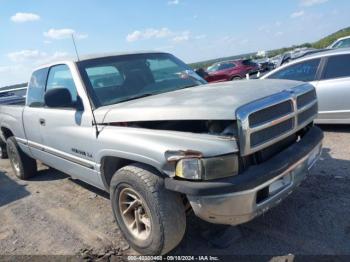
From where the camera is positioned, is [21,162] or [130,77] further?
[21,162]

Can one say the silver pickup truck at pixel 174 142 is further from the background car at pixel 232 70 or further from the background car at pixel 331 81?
the background car at pixel 232 70

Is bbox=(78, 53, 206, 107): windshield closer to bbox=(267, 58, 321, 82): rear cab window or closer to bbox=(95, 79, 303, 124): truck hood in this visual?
bbox=(95, 79, 303, 124): truck hood

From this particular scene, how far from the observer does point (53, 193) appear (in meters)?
5.37

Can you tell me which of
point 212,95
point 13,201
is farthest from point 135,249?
point 13,201

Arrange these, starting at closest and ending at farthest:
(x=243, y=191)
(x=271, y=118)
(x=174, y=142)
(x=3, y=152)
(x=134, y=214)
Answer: (x=243, y=191) < (x=174, y=142) < (x=271, y=118) < (x=134, y=214) < (x=3, y=152)

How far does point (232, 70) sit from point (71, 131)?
17.4 metres

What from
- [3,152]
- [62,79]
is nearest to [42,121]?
[62,79]

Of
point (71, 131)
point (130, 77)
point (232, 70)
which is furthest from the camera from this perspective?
point (232, 70)

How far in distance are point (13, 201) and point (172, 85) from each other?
3.17m

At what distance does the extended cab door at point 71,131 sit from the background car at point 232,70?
1580 centimetres

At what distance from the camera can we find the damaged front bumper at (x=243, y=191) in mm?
2580

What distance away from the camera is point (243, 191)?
2.59 meters

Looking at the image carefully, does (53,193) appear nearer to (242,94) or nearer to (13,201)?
(13,201)

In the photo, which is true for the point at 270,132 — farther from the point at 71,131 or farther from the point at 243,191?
the point at 71,131
